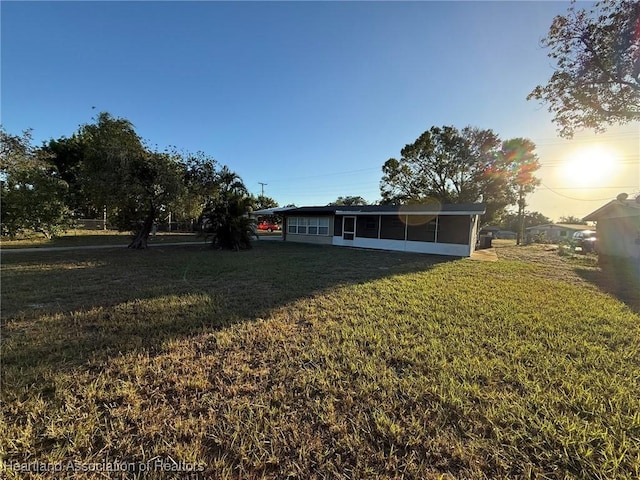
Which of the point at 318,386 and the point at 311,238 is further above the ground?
the point at 311,238

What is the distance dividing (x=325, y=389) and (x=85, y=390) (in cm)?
217

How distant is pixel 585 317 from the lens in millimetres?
4871

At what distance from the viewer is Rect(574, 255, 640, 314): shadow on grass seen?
21.0ft

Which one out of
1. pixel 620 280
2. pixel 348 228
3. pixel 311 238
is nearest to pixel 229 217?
pixel 311 238

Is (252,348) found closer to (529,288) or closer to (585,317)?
(585,317)

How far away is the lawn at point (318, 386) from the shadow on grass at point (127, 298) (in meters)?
0.04

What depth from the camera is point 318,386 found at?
2.65 meters

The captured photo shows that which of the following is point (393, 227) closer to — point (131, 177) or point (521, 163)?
point (131, 177)

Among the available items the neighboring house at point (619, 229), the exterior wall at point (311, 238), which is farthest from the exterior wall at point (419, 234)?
the neighboring house at point (619, 229)

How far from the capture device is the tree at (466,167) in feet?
93.0

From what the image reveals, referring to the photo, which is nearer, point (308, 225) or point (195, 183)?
point (195, 183)

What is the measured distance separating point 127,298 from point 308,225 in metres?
15.4

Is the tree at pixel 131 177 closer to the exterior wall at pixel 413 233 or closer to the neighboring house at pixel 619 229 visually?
the exterior wall at pixel 413 233

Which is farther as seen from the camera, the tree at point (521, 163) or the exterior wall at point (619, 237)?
the tree at point (521, 163)
